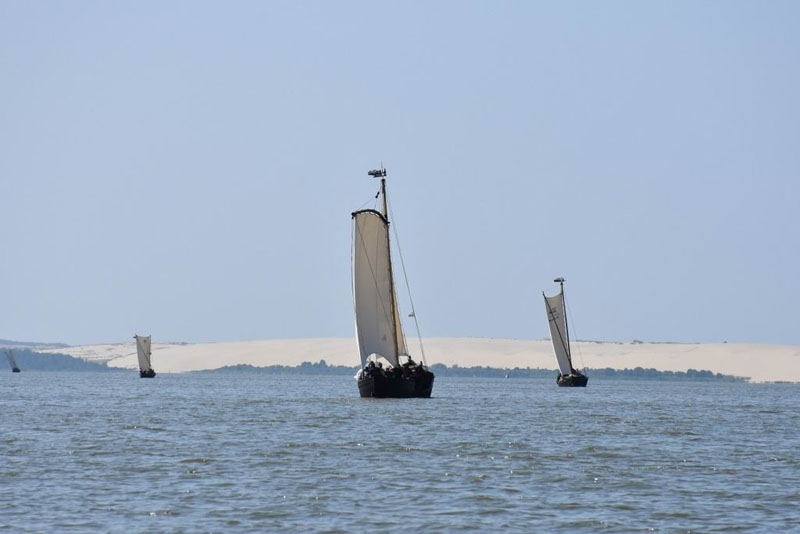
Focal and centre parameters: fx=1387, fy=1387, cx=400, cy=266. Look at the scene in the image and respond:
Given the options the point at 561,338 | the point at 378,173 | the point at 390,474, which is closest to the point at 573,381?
the point at 561,338

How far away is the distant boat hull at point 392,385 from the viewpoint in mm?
82812

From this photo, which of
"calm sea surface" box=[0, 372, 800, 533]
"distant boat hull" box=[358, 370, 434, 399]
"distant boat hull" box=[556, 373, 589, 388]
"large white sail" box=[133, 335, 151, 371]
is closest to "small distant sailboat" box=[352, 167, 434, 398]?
"distant boat hull" box=[358, 370, 434, 399]

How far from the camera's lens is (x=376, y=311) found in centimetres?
8462

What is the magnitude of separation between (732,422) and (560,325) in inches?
3192

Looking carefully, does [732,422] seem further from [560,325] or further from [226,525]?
[560,325]

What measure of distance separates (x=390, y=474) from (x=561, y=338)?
369 ft

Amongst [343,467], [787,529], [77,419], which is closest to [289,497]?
[343,467]

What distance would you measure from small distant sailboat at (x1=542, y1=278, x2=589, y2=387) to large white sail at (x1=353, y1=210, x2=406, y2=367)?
64.2m

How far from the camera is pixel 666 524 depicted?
29531mm

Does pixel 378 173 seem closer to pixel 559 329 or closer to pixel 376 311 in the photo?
pixel 376 311

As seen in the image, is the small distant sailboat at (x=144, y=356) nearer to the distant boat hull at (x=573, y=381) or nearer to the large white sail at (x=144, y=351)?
the large white sail at (x=144, y=351)

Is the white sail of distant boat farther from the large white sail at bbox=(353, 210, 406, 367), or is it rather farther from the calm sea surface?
the calm sea surface

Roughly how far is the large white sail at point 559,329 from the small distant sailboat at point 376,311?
210 ft

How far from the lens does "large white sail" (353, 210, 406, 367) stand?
84.1m
